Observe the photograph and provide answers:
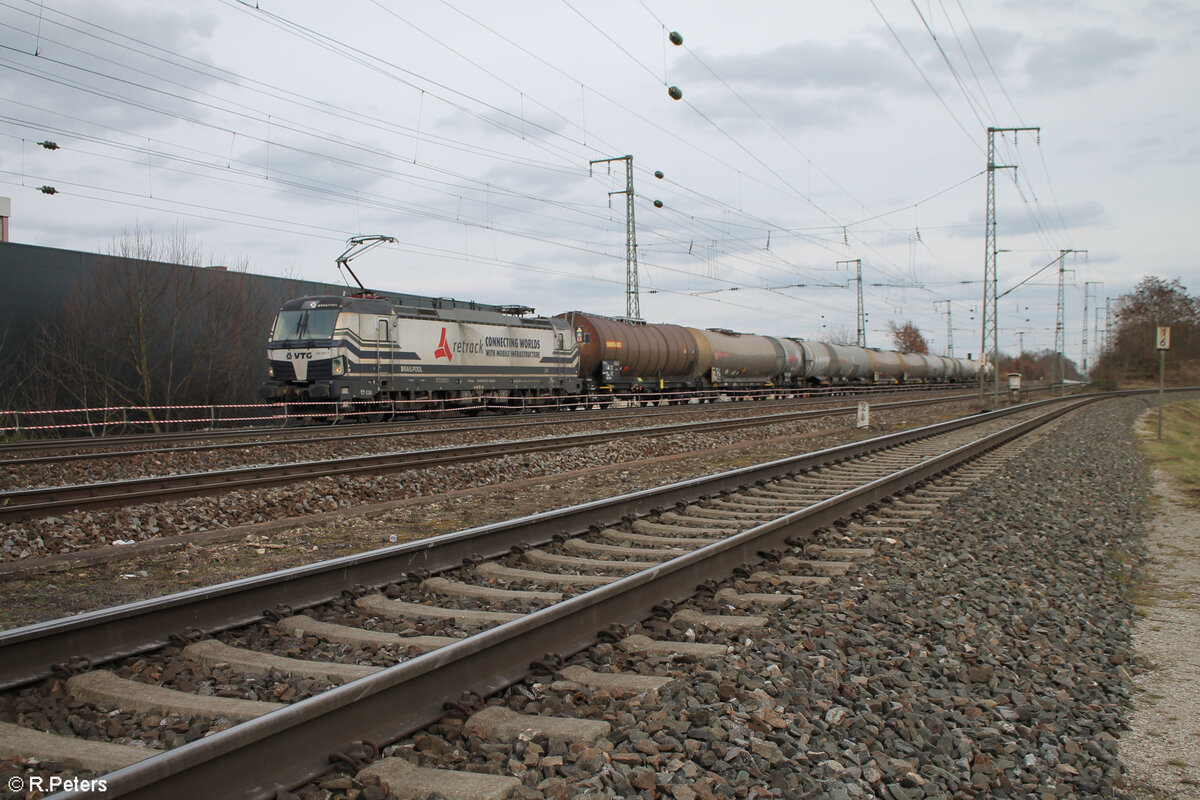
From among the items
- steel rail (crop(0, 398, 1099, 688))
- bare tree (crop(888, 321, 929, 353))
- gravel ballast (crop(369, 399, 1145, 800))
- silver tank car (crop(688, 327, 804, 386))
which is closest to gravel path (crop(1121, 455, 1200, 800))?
gravel ballast (crop(369, 399, 1145, 800))

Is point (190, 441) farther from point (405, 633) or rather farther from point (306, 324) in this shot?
point (405, 633)

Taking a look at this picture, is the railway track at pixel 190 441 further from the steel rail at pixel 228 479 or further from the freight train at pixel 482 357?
the freight train at pixel 482 357

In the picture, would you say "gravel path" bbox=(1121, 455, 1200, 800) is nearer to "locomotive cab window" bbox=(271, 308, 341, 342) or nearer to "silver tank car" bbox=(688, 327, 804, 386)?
"locomotive cab window" bbox=(271, 308, 341, 342)

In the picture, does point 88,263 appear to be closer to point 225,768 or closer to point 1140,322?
point 225,768

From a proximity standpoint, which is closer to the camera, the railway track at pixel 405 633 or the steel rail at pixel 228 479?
the railway track at pixel 405 633

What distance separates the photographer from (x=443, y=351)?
80.0ft

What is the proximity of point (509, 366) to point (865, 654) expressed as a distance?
23572mm

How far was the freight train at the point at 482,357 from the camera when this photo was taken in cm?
2148

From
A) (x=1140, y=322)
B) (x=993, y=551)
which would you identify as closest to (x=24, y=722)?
(x=993, y=551)

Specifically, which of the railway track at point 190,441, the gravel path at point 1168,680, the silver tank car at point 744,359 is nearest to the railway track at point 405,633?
the gravel path at point 1168,680

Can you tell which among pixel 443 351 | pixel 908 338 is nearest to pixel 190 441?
pixel 443 351

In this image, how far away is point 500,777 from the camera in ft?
8.98

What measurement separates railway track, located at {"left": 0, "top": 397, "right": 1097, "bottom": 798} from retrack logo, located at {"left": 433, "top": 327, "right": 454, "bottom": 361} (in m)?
17.6

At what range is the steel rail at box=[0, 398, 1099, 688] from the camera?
3611 mm
